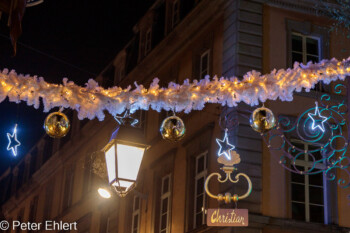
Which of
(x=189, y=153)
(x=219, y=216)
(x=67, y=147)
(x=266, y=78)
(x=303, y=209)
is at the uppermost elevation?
(x=67, y=147)

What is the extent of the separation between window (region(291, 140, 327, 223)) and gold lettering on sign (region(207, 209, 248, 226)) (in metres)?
5.44

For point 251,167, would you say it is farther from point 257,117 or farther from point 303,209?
point 257,117

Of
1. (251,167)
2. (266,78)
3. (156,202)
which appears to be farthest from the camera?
(156,202)

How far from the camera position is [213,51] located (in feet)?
58.4

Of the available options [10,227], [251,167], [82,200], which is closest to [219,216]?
[251,167]

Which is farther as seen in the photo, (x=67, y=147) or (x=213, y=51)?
(x=67, y=147)

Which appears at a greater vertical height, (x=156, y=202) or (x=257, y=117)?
(x=156, y=202)

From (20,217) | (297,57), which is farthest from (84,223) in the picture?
(20,217)

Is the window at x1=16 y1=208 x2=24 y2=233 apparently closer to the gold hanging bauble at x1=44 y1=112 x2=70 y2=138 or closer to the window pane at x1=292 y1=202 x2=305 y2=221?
the window pane at x1=292 y1=202 x2=305 y2=221

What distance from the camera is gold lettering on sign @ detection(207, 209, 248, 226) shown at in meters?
10.2

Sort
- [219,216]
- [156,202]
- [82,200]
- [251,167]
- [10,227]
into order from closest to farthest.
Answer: [219,216] → [251,167] → [156,202] → [82,200] → [10,227]

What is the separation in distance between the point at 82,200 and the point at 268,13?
1311 cm

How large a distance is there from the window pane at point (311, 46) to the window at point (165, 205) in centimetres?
540

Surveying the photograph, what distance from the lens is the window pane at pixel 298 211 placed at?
15.4 m
